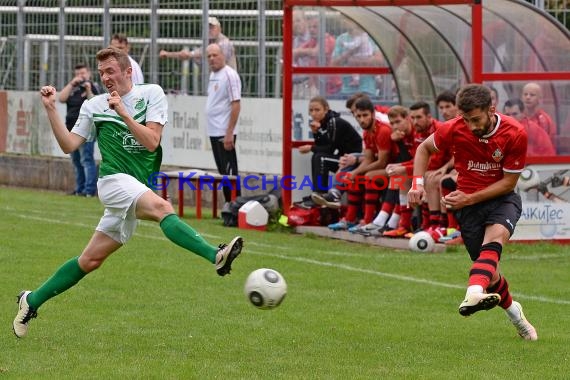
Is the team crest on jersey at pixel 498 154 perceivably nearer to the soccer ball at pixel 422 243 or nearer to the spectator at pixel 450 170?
the spectator at pixel 450 170

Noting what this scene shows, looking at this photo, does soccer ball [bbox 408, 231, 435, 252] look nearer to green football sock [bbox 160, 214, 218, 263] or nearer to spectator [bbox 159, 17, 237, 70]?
spectator [bbox 159, 17, 237, 70]

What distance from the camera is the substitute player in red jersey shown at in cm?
841

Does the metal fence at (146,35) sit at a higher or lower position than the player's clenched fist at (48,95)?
higher

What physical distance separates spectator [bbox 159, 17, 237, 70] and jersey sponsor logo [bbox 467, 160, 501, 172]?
10.3m

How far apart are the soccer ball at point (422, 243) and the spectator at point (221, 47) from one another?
5453 mm

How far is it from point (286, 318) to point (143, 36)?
42.8ft

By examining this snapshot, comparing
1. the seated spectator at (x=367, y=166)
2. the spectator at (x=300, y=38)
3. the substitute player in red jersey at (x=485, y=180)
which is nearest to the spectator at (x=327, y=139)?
the seated spectator at (x=367, y=166)

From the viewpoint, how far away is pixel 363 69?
17.5m

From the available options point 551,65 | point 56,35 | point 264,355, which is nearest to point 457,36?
point 551,65

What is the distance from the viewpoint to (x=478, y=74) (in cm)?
1416

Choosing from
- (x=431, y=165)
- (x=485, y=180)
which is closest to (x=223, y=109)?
(x=431, y=165)

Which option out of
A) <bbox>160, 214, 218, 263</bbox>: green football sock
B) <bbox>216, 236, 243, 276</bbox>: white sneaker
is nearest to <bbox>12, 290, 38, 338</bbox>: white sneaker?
<bbox>160, 214, 218, 263</bbox>: green football sock

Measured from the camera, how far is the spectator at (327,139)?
53.9 ft

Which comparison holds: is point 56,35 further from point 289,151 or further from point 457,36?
point 457,36
